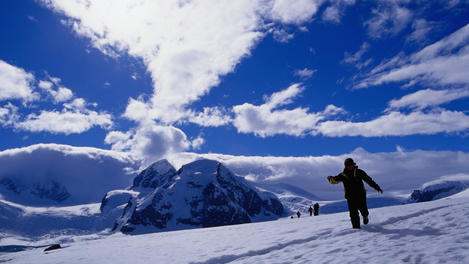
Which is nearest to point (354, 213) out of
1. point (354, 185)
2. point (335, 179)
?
point (354, 185)

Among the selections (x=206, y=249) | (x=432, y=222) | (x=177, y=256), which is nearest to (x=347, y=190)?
(x=432, y=222)

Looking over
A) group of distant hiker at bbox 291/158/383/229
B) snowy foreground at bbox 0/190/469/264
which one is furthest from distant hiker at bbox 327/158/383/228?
snowy foreground at bbox 0/190/469/264

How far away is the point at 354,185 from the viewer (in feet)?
36.8

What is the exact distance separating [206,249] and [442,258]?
8221 millimetres

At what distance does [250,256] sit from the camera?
9812 mm

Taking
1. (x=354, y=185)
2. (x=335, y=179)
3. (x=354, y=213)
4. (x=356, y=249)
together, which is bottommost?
(x=356, y=249)

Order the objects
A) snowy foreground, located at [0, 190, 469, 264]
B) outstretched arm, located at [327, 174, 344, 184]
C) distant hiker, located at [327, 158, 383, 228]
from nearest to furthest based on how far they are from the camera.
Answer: snowy foreground, located at [0, 190, 469, 264]
distant hiker, located at [327, 158, 383, 228]
outstretched arm, located at [327, 174, 344, 184]

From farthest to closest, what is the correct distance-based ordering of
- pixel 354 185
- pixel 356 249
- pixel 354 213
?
pixel 354 213 < pixel 354 185 < pixel 356 249

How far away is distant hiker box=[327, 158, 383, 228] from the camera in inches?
436

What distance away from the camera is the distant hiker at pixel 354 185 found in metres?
11.1

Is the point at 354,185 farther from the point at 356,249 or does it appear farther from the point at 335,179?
the point at 356,249

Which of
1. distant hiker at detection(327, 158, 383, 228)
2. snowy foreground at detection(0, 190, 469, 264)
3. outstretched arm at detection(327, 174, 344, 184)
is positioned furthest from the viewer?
outstretched arm at detection(327, 174, 344, 184)

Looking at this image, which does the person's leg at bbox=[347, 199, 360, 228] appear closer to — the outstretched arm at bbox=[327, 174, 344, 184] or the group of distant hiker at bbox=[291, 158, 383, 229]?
the group of distant hiker at bbox=[291, 158, 383, 229]

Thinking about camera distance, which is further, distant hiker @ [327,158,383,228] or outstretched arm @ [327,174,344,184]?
outstretched arm @ [327,174,344,184]
